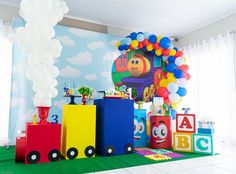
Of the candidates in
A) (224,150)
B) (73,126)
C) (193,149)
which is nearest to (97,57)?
(73,126)

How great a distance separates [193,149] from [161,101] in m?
0.97

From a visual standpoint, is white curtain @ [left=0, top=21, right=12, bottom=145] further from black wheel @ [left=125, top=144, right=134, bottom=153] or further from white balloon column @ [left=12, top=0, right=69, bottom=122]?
black wheel @ [left=125, top=144, right=134, bottom=153]

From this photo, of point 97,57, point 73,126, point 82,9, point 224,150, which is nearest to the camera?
point 73,126

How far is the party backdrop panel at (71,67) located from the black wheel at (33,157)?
1.17 m

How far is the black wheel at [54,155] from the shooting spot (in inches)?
101

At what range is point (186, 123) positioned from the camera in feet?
10.8

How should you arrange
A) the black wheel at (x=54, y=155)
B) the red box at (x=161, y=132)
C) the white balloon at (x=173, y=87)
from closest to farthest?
the black wheel at (x=54, y=155), the red box at (x=161, y=132), the white balloon at (x=173, y=87)

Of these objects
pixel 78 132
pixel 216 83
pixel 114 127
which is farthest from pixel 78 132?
pixel 216 83

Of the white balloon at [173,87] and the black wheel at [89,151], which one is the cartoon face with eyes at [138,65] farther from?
the black wheel at [89,151]

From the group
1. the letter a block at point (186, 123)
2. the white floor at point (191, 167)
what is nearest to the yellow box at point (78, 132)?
the white floor at point (191, 167)

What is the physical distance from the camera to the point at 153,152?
10.2 ft

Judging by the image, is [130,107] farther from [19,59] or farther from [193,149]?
[19,59]

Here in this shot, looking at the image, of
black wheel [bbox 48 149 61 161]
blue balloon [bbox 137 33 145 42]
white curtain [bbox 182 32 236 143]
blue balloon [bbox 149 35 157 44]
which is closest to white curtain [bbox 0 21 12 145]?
black wheel [bbox 48 149 61 161]

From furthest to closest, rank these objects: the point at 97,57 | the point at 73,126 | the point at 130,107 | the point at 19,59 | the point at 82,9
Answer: the point at 97,57, the point at 82,9, the point at 19,59, the point at 130,107, the point at 73,126
